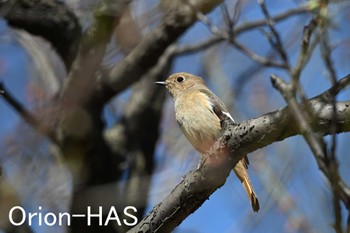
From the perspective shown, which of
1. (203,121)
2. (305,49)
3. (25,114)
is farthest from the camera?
(25,114)

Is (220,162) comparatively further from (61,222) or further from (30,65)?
(30,65)

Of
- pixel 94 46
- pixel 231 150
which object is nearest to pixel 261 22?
pixel 94 46

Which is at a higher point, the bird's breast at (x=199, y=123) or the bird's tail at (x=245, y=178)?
the bird's breast at (x=199, y=123)

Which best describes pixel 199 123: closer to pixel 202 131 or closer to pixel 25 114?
pixel 202 131

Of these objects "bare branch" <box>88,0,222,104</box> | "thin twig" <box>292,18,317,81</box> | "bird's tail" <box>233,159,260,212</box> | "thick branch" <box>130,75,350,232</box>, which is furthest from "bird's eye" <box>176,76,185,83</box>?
"thin twig" <box>292,18,317,81</box>

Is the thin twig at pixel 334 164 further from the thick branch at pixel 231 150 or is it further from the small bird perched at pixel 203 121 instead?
the small bird perched at pixel 203 121

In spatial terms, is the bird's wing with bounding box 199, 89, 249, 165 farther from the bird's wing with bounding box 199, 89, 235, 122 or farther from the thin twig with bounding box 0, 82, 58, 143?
the thin twig with bounding box 0, 82, 58, 143

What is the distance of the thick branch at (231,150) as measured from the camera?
2.94 m

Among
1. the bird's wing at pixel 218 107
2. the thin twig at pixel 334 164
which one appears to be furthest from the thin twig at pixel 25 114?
the thin twig at pixel 334 164

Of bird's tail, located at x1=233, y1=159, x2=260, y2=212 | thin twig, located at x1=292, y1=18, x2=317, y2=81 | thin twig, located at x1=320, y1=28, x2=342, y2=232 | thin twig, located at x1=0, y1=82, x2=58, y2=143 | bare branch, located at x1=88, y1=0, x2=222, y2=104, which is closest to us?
thin twig, located at x1=320, y1=28, x2=342, y2=232

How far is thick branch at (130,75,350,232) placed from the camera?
2.94 m

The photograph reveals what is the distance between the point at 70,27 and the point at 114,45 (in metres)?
0.48

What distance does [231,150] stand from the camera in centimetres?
344

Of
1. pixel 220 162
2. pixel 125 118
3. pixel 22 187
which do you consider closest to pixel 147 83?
pixel 125 118
